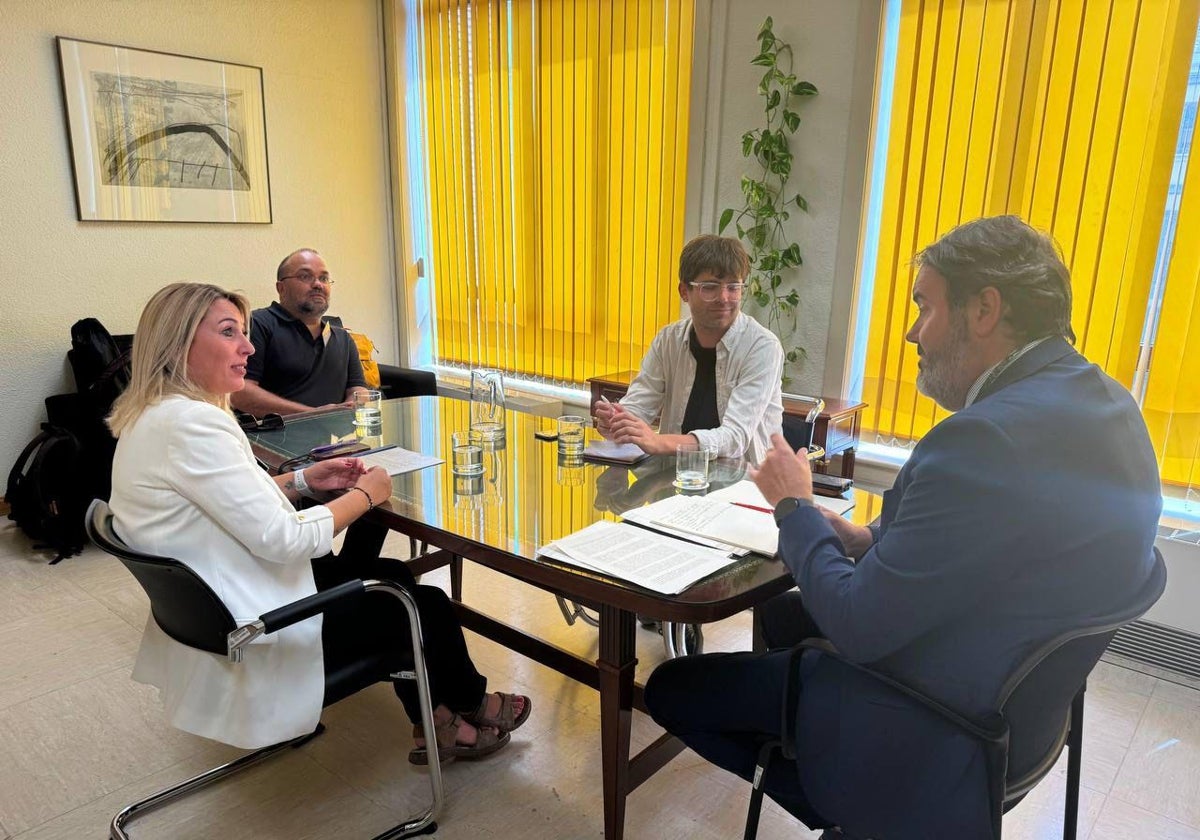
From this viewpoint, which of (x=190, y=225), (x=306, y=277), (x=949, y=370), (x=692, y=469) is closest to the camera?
(x=949, y=370)

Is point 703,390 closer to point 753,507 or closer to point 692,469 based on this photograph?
point 692,469

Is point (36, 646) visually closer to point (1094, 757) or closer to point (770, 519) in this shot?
point (770, 519)

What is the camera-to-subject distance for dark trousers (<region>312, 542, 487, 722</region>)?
166 centimetres

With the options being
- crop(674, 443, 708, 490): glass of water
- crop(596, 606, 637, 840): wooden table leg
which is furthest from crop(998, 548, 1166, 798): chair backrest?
crop(674, 443, 708, 490): glass of water

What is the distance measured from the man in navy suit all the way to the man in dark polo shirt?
8.35 ft

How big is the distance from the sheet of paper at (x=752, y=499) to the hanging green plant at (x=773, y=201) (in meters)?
1.75

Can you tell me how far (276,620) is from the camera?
1.35 meters

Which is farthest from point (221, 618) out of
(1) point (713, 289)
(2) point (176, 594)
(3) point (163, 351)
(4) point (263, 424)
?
(1) point (713, 289)

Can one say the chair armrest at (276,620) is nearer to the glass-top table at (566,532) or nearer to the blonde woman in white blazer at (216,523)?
the blonde woman in white blazer at (216,523)

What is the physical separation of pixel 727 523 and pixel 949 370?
535 mm

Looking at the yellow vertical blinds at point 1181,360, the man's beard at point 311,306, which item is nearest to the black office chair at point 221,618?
the man's beard at point 311,306

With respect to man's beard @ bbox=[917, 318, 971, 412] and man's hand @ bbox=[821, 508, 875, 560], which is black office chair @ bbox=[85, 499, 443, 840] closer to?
man's hand @ bbox=[821, 508, 875, 560]

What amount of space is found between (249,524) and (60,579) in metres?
2.28

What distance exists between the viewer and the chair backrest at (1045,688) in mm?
1055
